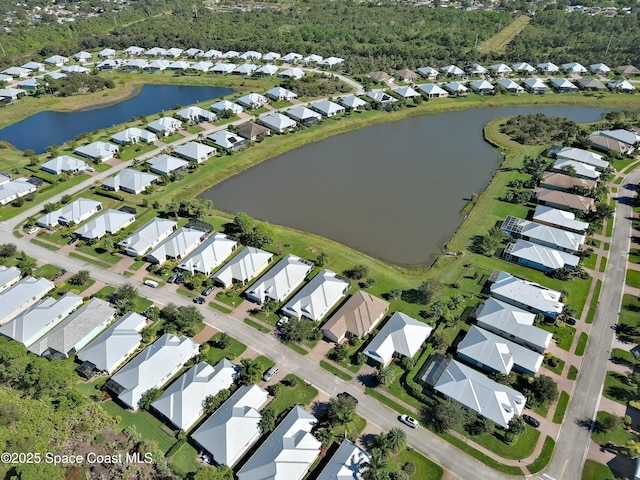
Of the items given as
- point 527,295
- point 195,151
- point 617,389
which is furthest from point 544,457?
point 195,151

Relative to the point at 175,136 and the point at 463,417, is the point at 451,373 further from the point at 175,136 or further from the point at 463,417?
the point at 175,136

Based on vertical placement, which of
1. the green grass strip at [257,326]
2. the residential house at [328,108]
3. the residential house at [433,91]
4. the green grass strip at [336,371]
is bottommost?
the green grass strip at [257,326]

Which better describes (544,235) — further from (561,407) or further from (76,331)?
(76,331)

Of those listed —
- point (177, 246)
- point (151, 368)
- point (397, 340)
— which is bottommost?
point (151, 368)

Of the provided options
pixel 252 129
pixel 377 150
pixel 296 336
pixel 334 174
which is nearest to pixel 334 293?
pixel 296 336

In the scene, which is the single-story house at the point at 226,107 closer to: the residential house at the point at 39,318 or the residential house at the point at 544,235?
the residential house at the point at 39,318

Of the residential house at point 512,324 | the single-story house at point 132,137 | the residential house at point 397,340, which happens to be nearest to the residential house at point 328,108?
the single-story house at point 132,137
